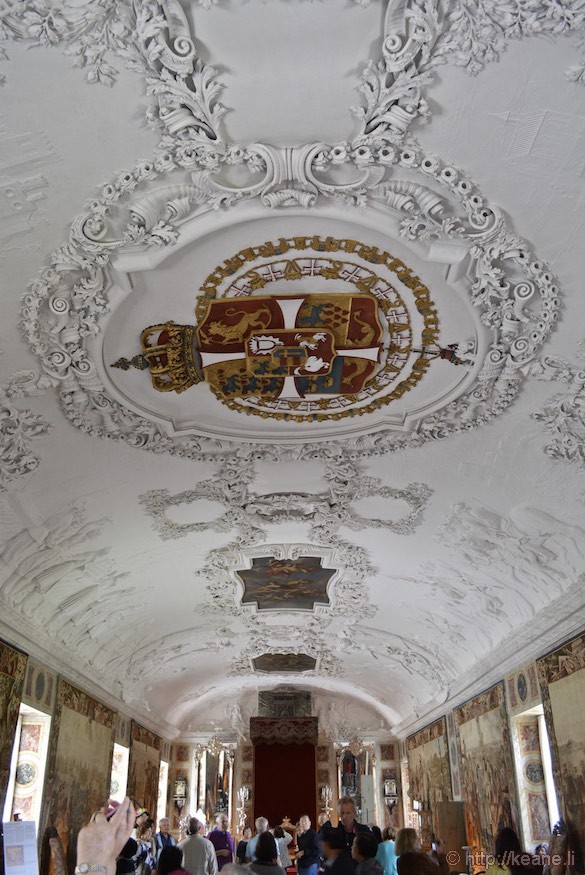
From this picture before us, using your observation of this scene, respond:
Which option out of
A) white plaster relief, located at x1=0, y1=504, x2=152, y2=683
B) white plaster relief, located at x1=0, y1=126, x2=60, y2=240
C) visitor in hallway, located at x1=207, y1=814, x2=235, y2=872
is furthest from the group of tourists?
white plaster relief, located at x1=0, y1=126, x2=60, y2=240

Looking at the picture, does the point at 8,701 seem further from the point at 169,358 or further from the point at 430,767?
the point at 430,767

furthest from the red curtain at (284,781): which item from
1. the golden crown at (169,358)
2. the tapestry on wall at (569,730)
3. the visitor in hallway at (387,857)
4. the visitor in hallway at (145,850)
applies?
the golden crown at (169,358)

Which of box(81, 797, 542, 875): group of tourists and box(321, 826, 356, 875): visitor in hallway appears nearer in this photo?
box(81, 797, 542, 875): group of tourists

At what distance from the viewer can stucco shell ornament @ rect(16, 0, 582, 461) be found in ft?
19.9

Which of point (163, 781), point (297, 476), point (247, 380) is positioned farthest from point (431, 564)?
point (163, 781)

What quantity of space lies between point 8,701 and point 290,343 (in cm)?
900

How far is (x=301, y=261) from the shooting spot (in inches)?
311

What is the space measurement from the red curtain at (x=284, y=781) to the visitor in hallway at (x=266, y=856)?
980 inches

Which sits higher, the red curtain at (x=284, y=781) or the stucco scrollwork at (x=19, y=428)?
the stucco scrollwork at (x=19, y=428)

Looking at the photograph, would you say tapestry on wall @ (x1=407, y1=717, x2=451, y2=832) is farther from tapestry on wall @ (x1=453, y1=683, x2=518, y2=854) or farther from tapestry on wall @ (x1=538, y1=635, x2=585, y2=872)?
tapestry on wall @ (x1=538, y1=635, x2=585, y2=872)

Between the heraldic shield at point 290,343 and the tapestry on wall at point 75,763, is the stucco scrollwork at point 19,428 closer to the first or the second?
the heraldic shield at point 290,343

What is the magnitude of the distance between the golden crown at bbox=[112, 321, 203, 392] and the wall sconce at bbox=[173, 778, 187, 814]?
956 inches

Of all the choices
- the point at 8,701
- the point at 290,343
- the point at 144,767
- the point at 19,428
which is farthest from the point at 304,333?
the point at 144,767

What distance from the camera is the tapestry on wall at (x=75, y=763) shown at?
15789mm
